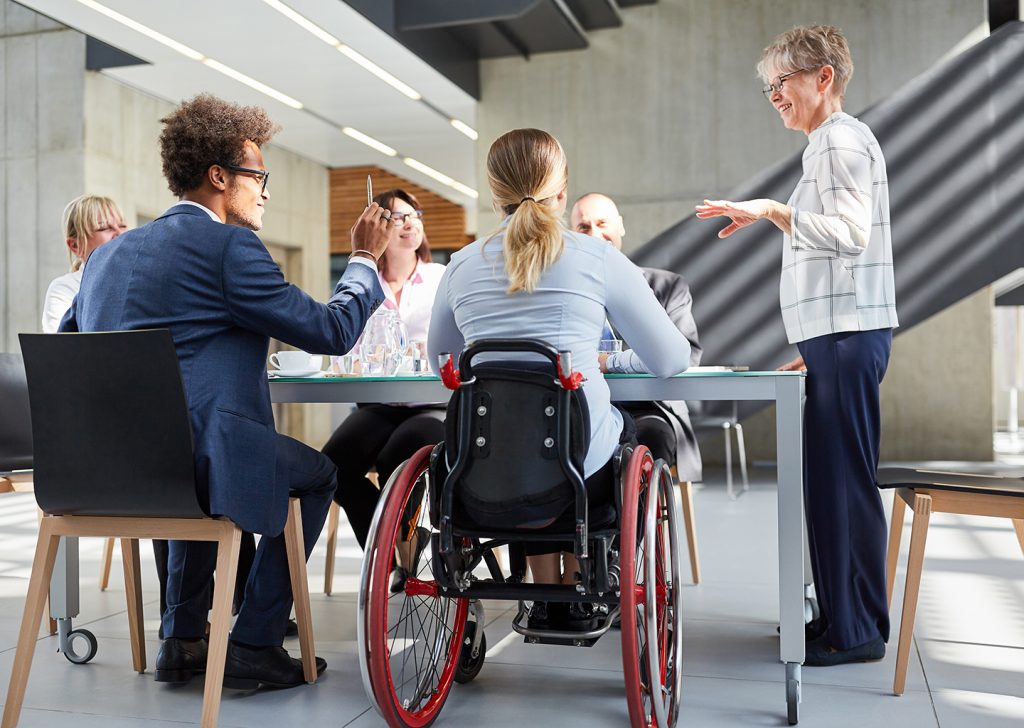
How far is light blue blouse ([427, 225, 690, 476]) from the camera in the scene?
5.83 ft

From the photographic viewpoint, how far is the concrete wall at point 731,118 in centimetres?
718

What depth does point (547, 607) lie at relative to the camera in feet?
6.63

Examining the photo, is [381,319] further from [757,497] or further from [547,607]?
[757,497]

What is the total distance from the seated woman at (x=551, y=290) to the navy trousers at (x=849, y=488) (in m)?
0.56

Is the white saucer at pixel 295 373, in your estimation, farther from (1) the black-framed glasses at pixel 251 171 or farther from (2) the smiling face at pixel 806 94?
(2) the smiling face at pixel 806 94

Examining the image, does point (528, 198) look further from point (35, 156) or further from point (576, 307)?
point (35, 156)

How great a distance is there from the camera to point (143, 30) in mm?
6406

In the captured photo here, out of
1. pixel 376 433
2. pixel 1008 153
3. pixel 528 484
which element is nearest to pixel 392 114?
pixel 1008 153

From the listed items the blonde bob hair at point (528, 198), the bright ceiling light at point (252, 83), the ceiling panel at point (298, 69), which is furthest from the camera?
the bright ceiling light at point (252, 83)

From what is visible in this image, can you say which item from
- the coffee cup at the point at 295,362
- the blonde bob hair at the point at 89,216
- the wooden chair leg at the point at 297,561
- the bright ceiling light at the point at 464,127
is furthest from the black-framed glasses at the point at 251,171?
the bright ceiling light at the point at 464,127

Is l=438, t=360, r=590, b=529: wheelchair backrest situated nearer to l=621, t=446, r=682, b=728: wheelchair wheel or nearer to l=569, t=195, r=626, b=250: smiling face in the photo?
l=621, t=446, r=682, b=728: wheelchair wheel

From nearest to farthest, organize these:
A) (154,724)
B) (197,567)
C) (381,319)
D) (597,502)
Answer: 1. (597,502)
2. (154,724)
3. (197,567)
4. (381,319)

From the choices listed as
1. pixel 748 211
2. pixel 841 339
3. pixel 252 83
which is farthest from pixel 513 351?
pixel 252 83

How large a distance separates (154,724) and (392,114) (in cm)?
705
